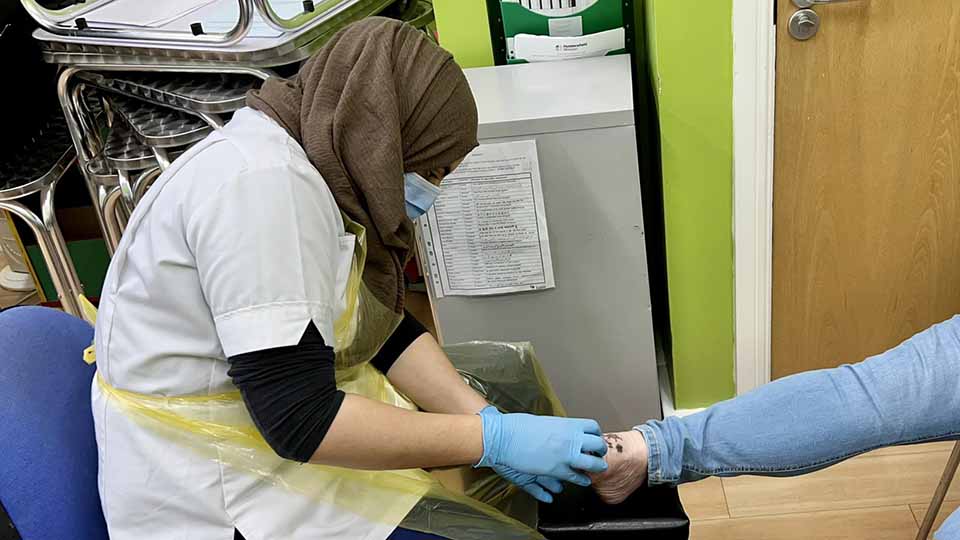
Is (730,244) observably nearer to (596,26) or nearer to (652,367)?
(652,367)

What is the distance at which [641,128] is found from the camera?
75.8 inches

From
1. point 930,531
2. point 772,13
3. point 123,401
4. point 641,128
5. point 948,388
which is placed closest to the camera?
point 123,401

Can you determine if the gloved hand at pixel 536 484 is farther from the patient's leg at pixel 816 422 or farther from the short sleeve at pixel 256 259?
the short sleeve at pixel 256 259

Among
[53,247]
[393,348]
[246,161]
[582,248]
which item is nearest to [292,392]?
[246,161]

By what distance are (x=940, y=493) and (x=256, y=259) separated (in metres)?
1.22

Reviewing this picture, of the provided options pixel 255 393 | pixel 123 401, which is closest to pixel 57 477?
pixel 123 401

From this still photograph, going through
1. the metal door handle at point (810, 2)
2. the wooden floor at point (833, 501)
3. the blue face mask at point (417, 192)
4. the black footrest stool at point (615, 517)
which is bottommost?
the wooden floor at point (833, 501)

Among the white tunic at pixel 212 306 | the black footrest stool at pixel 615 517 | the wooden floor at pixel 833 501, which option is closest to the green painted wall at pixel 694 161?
the wooden floor at pixel 833 501

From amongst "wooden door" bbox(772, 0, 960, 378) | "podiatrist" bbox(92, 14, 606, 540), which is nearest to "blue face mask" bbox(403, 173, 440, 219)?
"podiatrist" bbox(92, 14, 606, 540)

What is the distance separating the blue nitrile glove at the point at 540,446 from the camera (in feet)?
3.64

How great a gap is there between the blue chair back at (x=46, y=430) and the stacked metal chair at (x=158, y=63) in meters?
0.80

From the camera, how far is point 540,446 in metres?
1.13

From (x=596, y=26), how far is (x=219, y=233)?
1.10 meters

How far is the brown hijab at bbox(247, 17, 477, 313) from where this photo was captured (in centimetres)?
101
